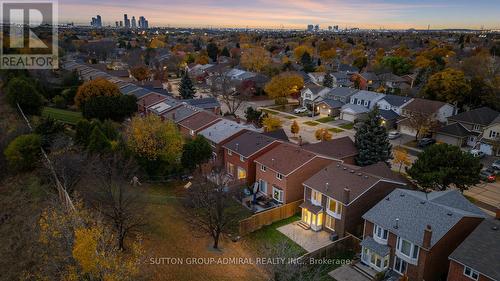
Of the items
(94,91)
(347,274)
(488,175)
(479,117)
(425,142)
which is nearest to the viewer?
(347,274)

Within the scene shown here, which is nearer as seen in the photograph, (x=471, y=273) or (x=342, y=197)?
(x=471, y=273)

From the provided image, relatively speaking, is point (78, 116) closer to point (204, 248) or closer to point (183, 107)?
point (183, 107)

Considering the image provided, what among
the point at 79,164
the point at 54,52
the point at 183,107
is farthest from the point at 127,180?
the point at 54,52

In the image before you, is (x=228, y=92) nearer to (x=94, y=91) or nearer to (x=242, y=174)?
(x=94, y=91)

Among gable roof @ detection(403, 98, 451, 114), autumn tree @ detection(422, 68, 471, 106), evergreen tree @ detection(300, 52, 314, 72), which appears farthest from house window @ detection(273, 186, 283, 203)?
evergreen tree @ detection(300, 52, 314, 72)

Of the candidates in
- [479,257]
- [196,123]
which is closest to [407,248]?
[479,257]

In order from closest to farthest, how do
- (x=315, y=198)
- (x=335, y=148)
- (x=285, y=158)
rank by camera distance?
(x=315, y=198)
(x=285, y=158)
(x=335, y=148)
